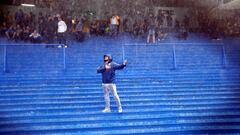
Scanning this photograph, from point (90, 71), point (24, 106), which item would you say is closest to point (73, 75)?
point (90, 71)

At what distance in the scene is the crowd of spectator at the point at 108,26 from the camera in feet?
46.0

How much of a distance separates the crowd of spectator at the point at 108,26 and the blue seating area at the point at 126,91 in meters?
0.89

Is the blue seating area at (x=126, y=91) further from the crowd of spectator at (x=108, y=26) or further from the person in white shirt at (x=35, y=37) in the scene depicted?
the crowd of spectator at (x=108, y=26)

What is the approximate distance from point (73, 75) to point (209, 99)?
→ 4.76 m

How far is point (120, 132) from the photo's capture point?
7.32 m

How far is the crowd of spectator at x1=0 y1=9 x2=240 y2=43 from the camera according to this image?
14.0m

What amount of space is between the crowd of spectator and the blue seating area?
2.92 feet

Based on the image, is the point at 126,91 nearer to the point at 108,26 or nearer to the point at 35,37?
the point at 35,37

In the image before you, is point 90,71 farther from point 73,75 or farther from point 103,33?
point 103,33

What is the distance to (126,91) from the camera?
31.8ft

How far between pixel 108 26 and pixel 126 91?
784 cm

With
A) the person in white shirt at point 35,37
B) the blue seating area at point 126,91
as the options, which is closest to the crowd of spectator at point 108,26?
the person in white shirt at point 35,37

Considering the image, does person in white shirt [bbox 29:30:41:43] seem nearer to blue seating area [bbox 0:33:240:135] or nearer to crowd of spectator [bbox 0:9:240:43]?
crowd of spectator [bbox 0:9:240:43]

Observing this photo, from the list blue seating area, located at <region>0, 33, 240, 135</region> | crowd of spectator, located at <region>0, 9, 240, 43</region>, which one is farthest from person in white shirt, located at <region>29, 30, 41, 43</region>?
blue seating area, located at <region>0, 33, 240, 135</region>
